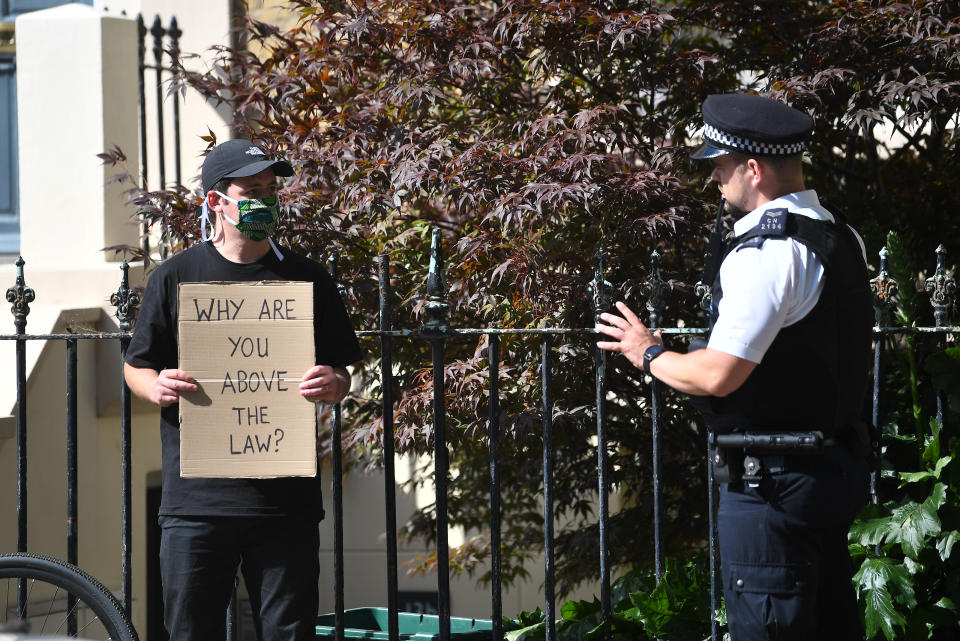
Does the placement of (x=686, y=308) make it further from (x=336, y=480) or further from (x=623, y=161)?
(x=336, y=480)

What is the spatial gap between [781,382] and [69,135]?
484 cm

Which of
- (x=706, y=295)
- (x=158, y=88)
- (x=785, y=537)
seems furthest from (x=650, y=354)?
(x=158, y=88)

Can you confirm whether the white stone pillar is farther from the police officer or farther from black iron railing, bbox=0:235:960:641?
the police officer

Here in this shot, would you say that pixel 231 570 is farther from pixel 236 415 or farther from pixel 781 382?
pixel 781 382

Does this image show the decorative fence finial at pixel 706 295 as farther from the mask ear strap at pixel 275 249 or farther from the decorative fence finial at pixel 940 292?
the mask ear strap at pixel 275 249

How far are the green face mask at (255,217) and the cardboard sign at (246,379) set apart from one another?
0.56 feet

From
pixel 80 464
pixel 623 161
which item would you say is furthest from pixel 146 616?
pixel 623 161

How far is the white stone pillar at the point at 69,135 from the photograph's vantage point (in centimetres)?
626

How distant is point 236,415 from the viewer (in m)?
3.18

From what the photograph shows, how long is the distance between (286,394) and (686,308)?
2.55 metres

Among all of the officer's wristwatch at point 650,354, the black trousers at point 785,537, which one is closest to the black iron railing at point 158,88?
the officer's wristwatch at point 650,354

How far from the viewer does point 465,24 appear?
487 cm

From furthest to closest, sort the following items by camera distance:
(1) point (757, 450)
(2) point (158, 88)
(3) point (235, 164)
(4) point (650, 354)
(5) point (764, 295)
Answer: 1. (2) point (158, 88)
2. (3) point (235, 164)
3. (4) point (650, 354)
4. (1) point (757, 450)
5. (5) point (764, 295)

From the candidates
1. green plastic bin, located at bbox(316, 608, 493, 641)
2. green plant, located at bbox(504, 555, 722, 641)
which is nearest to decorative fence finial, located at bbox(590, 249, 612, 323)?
green plant, located at bbox(504, 555, 722, 641)
